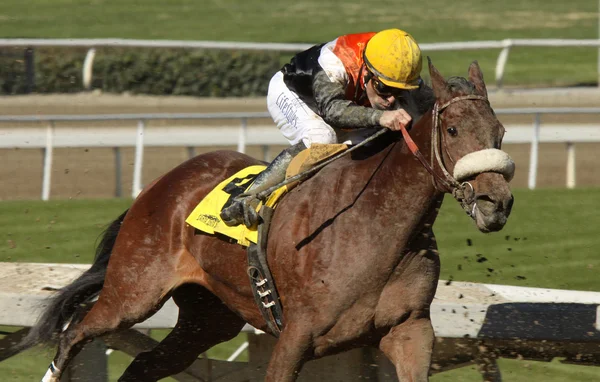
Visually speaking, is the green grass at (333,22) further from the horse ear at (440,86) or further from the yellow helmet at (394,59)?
the horse ear at (440,86)

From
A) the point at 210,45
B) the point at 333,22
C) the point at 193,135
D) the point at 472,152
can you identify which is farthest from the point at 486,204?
the point at 333,22

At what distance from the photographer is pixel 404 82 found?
3.31 meters

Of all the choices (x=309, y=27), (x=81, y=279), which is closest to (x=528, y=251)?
(x=81, y=279)

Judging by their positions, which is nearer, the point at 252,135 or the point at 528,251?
the point at 528,251

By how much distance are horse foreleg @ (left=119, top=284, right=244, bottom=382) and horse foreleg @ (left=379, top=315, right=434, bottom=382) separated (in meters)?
1.11

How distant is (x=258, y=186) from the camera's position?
3.63 m

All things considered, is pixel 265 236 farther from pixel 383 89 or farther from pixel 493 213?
pixel 493 213

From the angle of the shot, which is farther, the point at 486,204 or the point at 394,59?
the point at 394,59

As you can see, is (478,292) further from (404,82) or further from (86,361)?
(86,361)

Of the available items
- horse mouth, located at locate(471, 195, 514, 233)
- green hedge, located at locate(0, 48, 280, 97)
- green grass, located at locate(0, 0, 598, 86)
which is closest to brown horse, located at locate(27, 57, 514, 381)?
horse mouth, located at locate(471, 195, 514, 233)

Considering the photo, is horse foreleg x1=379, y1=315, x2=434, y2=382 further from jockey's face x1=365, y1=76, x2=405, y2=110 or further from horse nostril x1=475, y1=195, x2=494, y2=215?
jockey's face x1=365, y1=76, x2=405, y2=110

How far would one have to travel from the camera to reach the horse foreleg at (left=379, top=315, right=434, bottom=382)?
326 cm

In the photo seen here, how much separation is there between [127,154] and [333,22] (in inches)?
523

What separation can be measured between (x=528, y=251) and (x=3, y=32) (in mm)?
16636
